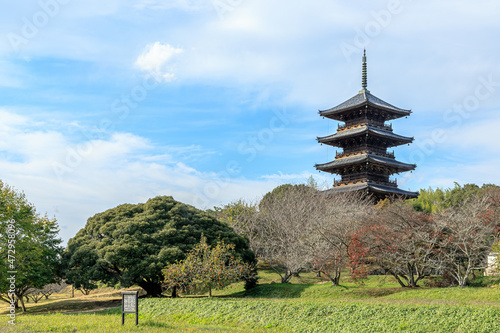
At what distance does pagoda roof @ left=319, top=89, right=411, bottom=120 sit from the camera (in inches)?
1751

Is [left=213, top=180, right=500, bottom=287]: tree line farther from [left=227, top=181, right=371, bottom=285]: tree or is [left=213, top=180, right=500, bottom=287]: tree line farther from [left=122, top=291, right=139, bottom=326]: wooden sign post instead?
[left=122, top=291, right=139, bottom=326]: wooden sign post

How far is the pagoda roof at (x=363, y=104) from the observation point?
44469mm

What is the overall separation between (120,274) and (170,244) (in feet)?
9.39

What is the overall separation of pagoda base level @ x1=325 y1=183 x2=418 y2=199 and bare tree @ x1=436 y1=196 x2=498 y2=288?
1950cm

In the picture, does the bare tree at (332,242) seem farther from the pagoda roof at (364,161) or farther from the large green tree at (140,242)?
the pagoda roof at (364,161)

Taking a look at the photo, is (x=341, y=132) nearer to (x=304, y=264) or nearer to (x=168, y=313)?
(x=304, y=264)

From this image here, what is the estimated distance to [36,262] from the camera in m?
22.4

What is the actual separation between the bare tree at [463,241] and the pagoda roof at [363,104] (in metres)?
25.4

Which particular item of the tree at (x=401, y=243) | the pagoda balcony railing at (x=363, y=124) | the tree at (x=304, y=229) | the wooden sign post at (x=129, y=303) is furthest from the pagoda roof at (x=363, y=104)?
the wooden sign post at (x=129, y=303)

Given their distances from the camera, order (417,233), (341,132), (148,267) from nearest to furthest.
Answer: (417,233)
(148,267)
(341,132)

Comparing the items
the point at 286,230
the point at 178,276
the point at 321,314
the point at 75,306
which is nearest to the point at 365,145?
the point at 286,230

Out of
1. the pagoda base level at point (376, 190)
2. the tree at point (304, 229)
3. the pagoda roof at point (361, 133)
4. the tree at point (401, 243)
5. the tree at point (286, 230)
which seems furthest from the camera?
the pagoda roof at point (361, 133)

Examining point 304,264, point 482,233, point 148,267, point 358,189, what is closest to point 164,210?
point 148,267

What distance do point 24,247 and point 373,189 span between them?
2834 centimetres
